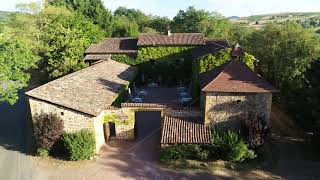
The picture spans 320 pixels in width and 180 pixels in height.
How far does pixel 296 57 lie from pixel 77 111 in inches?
982

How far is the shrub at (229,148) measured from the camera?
24.0m

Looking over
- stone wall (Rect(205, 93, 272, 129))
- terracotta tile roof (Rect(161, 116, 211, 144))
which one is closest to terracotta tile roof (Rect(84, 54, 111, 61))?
terracotta tile roof (Rect(161, 116, 211, 144))

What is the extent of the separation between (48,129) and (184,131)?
1147 cm

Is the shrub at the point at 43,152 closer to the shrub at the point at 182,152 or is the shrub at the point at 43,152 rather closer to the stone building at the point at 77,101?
the stone building at the point at 77,101

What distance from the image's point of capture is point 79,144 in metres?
25.2

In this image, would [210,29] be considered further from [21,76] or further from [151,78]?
[21,76]

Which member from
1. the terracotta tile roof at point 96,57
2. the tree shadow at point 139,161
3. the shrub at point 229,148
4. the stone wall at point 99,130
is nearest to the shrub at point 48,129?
the stone wall at point 99,130

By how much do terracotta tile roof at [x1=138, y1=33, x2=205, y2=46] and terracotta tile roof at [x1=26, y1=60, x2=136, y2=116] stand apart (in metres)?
11.2

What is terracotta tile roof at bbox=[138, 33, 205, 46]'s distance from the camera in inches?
1826

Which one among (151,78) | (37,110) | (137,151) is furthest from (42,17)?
(137,151)

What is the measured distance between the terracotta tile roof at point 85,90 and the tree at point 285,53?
1769 cm

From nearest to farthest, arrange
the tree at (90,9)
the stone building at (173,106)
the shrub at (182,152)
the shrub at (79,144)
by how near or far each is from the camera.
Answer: the shrub at (182,152) < the stone building at (173,106) < the shrub at (79,144) < the tree at (90,9)

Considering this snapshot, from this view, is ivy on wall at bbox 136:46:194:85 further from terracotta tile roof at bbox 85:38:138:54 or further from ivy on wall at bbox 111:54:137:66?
terracotta tile roof at bbox 85:38:138:54

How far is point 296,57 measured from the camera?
1372 inches
